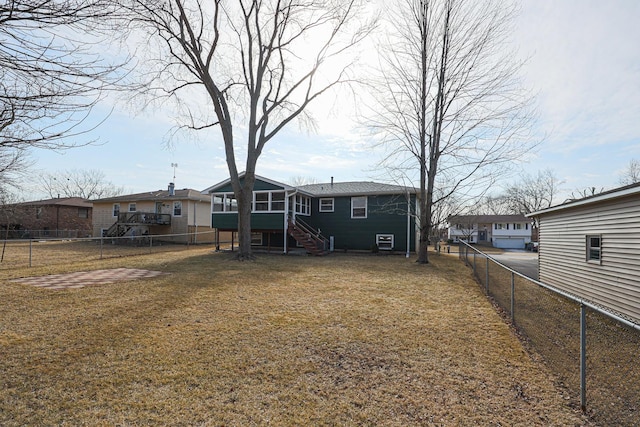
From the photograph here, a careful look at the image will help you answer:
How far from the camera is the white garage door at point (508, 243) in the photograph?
1698 inches

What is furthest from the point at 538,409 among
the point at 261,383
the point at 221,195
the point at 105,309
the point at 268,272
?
the point at 221,195

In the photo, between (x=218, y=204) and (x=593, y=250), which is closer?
(x=593, y=250)

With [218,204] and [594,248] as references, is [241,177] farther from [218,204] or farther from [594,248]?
[594,248]

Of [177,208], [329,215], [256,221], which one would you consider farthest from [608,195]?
[177,208]

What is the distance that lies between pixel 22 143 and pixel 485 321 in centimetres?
709

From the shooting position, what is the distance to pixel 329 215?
20609 millimetres

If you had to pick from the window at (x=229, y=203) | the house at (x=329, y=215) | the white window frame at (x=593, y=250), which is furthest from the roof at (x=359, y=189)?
the white window frame at (x=593, y=250)

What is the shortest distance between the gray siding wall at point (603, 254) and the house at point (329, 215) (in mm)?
8500

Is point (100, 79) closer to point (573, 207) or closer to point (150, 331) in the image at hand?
point (150, 331)

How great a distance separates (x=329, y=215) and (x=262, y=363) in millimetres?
16991

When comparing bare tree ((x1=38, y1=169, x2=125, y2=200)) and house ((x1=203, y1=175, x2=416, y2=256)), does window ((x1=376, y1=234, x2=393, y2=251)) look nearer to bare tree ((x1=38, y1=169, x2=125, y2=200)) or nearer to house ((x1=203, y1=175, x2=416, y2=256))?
house ((x1=203, y1=175, x2=416, y2=256))

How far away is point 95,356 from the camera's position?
3824 mm

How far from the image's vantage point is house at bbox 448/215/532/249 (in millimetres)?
44719

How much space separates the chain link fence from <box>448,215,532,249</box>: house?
40242mm
